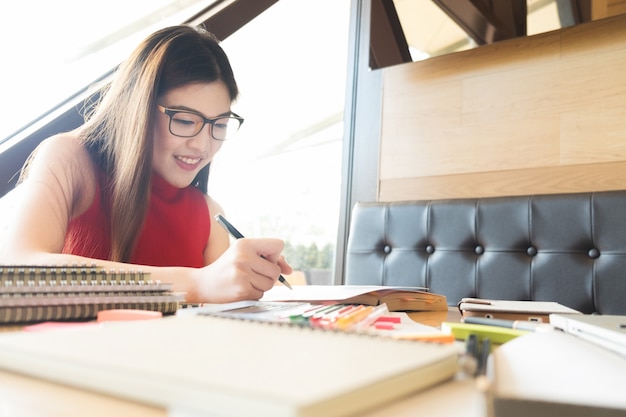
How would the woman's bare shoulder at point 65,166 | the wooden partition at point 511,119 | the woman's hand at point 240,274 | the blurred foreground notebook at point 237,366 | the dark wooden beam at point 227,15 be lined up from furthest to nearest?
the dark wooden beam at point 227,15 → the wooden partition at point 511,119 → the woman's bare shoulder at point 65,166 → the woman's hand at point 240,274 → the blurred foreground notebook at point 237,366

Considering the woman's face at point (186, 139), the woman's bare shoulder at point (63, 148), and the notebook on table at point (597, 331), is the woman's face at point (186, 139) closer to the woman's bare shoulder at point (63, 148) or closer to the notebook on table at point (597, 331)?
the woman's bare shoulder at point (63, 148)

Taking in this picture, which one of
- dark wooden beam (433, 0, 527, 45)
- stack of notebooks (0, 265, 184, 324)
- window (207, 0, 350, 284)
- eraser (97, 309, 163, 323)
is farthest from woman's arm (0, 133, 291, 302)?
dark wooden beam (433, 0, 527, 45)

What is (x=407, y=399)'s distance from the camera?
0.26 metres

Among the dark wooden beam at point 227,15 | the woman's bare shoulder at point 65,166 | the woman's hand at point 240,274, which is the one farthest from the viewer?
the dark wooden beam at point 227,15

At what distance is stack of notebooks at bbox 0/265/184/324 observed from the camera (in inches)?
19.2

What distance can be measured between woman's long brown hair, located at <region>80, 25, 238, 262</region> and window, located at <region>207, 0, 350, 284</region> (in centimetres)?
80

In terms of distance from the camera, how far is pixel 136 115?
117cm

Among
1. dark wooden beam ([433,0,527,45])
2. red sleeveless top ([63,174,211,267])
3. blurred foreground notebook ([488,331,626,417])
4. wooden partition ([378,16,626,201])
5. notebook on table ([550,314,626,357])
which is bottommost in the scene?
blurred foreground notebook ([488,331,626,417])

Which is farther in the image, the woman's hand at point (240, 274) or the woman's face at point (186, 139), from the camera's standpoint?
the woman's face at point (186, 139)

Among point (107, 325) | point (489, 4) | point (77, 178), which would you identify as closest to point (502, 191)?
point (489, 4)

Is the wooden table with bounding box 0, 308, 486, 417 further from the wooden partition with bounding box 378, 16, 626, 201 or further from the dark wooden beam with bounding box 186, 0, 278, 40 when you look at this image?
the dark wooden beam with bounding box 186, 0, 278, 40

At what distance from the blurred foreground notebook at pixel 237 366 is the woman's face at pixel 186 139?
35.8 inches

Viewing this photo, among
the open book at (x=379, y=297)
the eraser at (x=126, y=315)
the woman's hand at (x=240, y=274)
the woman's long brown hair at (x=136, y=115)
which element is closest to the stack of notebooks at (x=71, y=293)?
the eraser at (x=126, y=315)

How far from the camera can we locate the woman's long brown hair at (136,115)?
3.72 ft
